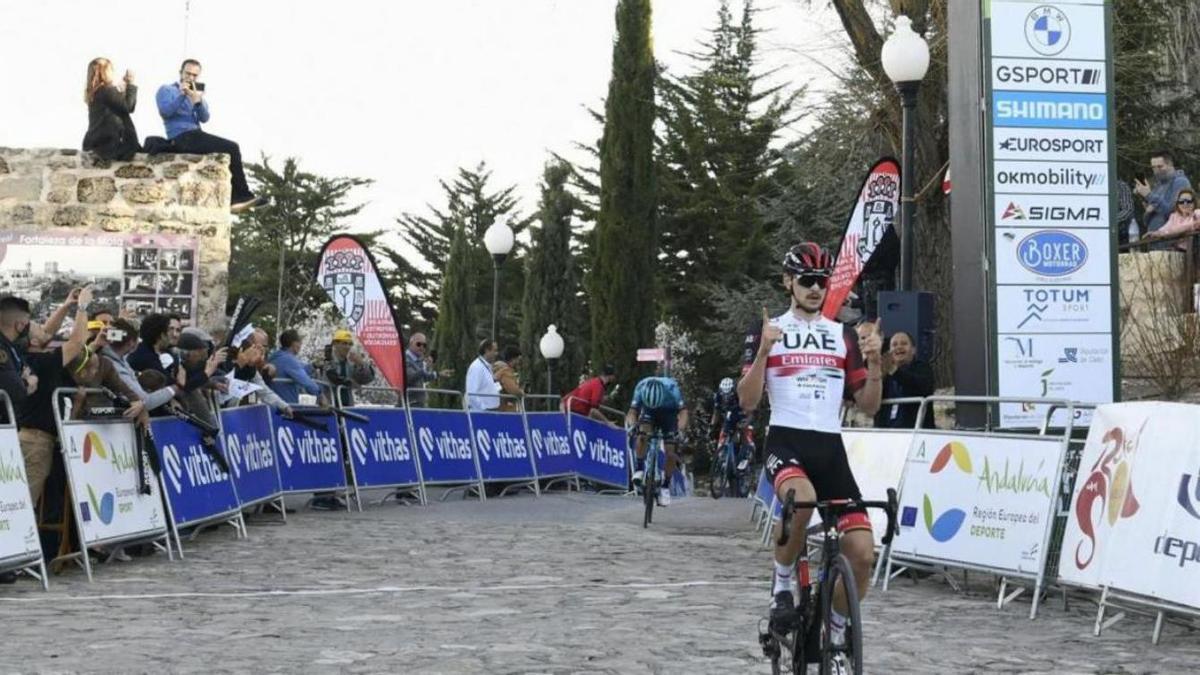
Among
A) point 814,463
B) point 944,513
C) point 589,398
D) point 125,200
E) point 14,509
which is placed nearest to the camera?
point 814,463

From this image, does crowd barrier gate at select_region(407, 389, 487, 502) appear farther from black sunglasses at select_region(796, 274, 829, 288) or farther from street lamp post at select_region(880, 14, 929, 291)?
black sunglasses at select_region(796, 274, 829, 288)

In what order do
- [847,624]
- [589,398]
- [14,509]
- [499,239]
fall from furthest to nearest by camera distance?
[499,239] → [589,398] → [14,509] → [847,624]

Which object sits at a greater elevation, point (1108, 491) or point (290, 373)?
point (290, 373)

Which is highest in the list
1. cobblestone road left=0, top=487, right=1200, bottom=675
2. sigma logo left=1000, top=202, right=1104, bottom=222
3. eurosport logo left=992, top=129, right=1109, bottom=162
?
eurosport logo left=992, top=129, right=1109, bottom=162

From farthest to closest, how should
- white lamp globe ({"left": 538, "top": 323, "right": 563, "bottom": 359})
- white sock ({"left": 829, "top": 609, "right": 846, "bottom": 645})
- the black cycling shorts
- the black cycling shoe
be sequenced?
white lamp globe ({"left": 538, "top": 323, "right": 563, "bottom": 359})
the black cycling shorts
the black cycling shoe
white sock ({"left": 829, "top": 609, "right": 846, "bottom": 645})

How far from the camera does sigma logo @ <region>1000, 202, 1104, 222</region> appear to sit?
13.5 m

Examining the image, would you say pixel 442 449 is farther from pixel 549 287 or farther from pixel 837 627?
pixel 549 287

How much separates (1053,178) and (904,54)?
2.33 m

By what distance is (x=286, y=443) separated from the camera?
1747 cm

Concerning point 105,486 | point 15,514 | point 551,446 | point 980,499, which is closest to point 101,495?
point 105,486

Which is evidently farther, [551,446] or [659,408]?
[551,446]

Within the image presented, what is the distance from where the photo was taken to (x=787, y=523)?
7027 mm

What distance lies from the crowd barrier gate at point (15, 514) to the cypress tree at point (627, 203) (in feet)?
106

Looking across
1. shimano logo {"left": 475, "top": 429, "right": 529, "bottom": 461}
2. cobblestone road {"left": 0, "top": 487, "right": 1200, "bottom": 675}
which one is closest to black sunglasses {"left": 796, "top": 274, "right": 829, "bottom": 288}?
cobblestone road {"left": 0, "top": 487, "right": 1200, "bottom": 675}
